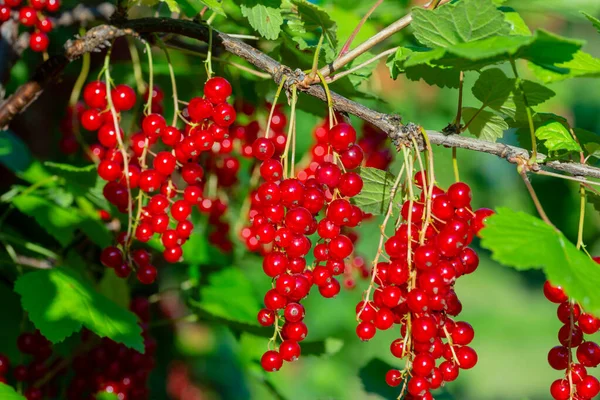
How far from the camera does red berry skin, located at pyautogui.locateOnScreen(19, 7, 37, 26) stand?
1446 mm

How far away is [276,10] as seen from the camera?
3.93 ft

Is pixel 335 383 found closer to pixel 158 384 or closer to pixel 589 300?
pixel 158 384

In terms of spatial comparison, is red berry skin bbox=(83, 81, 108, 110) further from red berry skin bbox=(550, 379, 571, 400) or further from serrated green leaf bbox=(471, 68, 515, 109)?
red berry skin bbox=(550, 379, 571, 400)

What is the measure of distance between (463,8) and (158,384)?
212cm

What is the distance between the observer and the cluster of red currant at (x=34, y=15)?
56.3 inches

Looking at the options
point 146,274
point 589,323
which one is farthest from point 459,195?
point 146,274

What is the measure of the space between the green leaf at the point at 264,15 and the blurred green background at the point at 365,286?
28 cm

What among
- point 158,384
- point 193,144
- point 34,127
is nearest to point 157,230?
→ point 193,144

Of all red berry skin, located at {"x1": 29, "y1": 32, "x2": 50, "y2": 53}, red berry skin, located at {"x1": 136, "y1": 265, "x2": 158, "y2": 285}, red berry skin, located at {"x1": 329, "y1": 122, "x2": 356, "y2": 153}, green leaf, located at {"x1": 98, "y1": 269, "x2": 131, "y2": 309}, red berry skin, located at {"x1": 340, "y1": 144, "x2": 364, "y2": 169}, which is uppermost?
red berry skin, located at {"x1": 329, "y1": 122, "x2": 356, "y2": 153}

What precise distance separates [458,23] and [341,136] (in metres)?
0.24

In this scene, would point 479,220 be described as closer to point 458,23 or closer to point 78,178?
point 458,23

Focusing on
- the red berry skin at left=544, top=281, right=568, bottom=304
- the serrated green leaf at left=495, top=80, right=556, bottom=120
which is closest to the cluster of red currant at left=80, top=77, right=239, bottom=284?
the serrated green leaf at left=495, top=80, right=556, bottom=120

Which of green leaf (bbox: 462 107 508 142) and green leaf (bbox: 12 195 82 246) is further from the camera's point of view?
green leaf (bbox: 12 195 82 246)

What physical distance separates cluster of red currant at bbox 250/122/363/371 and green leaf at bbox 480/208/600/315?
0.21m
